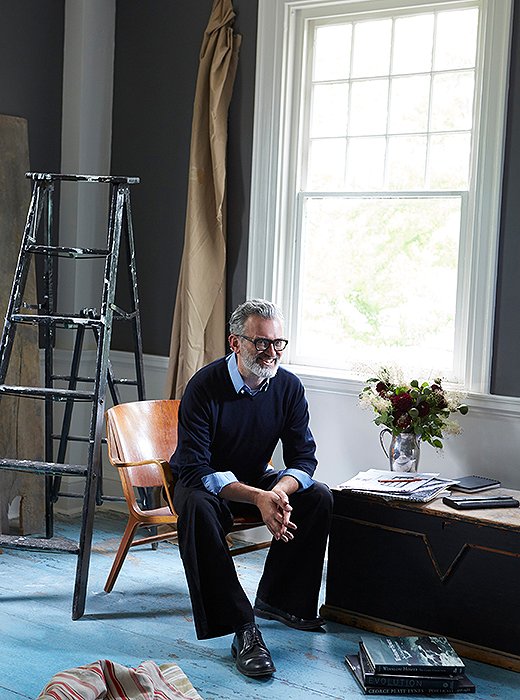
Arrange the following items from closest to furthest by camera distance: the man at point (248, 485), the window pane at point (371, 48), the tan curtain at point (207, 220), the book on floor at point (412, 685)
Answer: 1. the book on floor at point (412, 685)
2. the man at point (248, 485)
3. the window pane at point (371, 48)
4. the tan curtain at point (207, 220)

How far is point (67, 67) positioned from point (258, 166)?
1.36m

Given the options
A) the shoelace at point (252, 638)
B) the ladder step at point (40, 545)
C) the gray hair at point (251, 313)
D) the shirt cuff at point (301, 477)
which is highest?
the gray hair at point (251, 313)

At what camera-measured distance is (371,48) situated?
4.71m

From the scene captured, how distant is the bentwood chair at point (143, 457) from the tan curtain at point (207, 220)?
0.50 m

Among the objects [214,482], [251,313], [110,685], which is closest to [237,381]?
[251,313]

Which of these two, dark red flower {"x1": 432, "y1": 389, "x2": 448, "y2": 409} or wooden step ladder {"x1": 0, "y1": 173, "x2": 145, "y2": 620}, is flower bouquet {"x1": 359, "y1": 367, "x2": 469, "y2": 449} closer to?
dark red flower {"x1": 432, "y1": 389, "x2": 448, "y2": 409}

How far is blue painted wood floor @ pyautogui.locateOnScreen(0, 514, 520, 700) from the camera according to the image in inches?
129

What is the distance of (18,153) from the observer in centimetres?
506

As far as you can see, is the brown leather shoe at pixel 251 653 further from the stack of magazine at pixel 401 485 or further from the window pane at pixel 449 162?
the window pane at pixel 449 162

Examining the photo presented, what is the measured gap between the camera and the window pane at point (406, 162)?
15.1 feet

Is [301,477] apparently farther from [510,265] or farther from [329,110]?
[329,110]

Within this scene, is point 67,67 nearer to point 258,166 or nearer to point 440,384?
point 258,166

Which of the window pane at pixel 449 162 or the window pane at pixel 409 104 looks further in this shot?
the window pane at pixel 409 104

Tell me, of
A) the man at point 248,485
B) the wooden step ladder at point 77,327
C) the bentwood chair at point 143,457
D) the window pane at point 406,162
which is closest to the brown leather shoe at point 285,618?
the man at point 248,485
